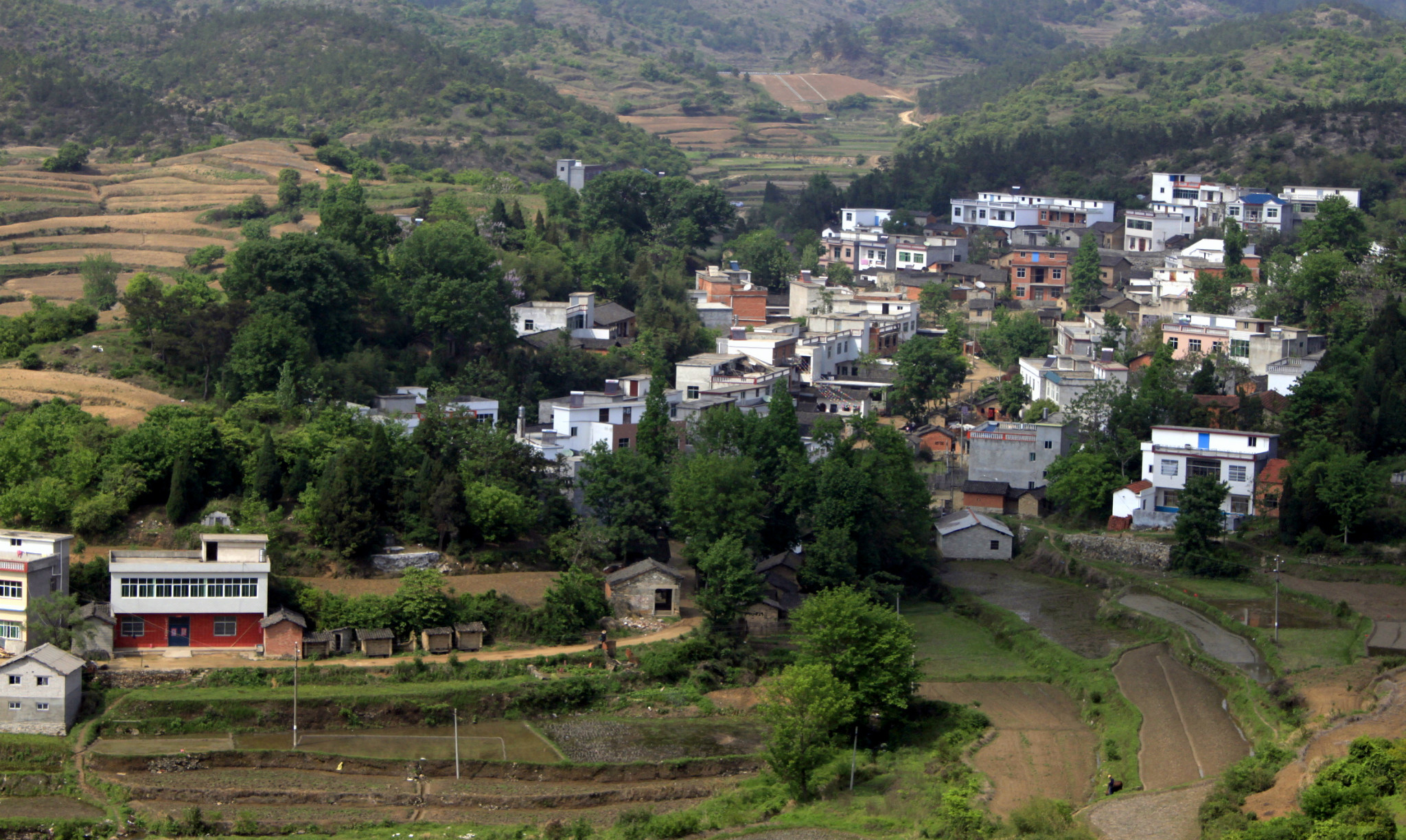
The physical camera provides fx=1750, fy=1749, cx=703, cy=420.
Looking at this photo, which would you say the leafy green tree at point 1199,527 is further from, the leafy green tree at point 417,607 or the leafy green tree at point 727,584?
the leafy green tree at point 417,607

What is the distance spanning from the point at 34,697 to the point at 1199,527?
19.9 metres

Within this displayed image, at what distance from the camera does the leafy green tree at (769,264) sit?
5516 centimetres

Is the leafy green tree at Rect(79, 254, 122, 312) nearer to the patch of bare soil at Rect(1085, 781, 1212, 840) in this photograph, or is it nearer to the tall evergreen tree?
the tall evergreen tree

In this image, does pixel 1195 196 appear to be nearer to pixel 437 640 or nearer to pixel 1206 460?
pixel 1206 460

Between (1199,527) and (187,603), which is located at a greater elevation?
(1199,527)

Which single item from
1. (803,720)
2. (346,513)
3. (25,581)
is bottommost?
(803,720)

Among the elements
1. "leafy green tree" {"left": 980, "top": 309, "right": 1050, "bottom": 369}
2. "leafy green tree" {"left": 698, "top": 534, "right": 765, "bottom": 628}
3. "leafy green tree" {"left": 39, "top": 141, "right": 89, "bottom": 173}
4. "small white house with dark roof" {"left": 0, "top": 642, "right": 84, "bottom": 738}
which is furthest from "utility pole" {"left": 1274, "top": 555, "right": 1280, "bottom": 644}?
"leafy green tree" {"left": 39, "top": 141, "right": 89, "bottom": 173}

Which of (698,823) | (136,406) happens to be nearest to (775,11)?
(136,406)

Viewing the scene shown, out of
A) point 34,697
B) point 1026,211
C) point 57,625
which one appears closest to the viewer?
point 34,697

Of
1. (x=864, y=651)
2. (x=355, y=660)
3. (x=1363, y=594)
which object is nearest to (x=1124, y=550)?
(x=1363, y=594)

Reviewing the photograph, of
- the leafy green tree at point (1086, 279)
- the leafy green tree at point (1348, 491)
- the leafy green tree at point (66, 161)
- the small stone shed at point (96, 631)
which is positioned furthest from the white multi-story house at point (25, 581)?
the leafy green tree at point (66, 161)

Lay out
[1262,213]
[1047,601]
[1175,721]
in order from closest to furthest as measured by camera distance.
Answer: [1175,721] → [1047,601] → [1262,213]

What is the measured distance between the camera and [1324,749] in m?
21.8

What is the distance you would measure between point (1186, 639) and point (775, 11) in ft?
437
